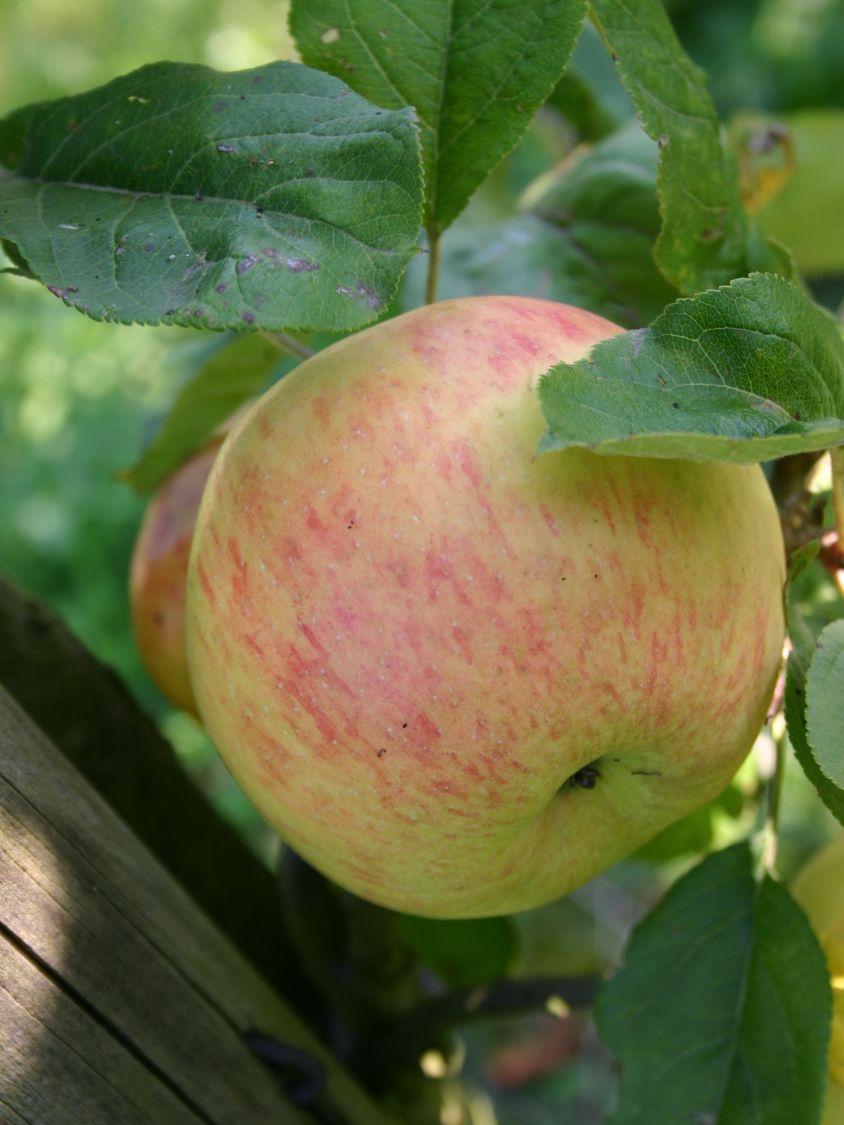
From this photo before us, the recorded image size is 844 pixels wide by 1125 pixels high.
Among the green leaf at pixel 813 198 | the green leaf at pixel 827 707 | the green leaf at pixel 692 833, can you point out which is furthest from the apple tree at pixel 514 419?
the green leaf at pixel 813 198

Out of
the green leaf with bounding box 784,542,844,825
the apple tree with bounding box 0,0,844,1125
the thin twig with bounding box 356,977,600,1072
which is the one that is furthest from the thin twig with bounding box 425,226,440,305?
the thin twig with bounding box 356,977,600,1072

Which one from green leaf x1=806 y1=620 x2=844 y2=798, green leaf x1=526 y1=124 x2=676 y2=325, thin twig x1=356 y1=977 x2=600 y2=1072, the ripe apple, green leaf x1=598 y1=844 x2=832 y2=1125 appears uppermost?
green leaf x1=526 y1=124 x2=676 y2=325

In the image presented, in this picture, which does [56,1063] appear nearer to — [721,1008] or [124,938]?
[124,938]

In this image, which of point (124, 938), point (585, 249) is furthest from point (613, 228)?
point (124, 938)

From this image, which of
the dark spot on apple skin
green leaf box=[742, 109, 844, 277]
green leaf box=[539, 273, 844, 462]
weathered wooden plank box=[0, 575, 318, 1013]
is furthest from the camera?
green leaf box=[742, 109, 844, 277]

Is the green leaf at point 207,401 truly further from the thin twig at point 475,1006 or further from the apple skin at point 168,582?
the thin twig at point 475,1006

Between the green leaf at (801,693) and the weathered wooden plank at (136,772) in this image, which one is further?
the weathered wooden plank at (136,772)

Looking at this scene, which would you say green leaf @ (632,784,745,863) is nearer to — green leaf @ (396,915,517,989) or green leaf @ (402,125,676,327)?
green leaf @ (396,915,517,989)
